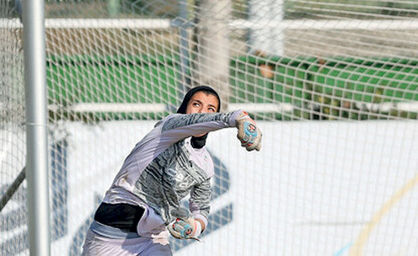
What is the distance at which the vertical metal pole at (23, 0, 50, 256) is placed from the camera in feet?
12.5

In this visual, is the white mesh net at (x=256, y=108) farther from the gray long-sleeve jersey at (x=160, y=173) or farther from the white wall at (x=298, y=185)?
the gray long-sleeve jersey at (x=160, y=173)

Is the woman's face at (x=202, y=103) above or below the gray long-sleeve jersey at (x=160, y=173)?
above

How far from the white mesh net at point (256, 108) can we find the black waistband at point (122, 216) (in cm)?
130

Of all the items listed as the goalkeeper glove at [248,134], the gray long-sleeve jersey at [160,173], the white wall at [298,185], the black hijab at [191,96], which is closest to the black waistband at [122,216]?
the gray long-sleeve jersey at [160,173]

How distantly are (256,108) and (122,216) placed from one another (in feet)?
8.00

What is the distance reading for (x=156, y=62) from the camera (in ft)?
17.7

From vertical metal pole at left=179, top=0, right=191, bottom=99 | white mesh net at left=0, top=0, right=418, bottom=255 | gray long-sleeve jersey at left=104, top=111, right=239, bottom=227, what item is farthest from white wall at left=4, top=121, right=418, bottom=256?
gray long-sleeve jersey at left=104, top=111, right=239, bottom=227

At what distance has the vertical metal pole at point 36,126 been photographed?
381 centimetres

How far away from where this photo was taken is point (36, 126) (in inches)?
150

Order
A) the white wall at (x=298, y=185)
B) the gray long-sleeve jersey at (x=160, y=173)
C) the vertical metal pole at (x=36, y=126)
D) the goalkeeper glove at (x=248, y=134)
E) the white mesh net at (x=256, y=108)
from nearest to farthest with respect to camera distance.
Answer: the goalkeeper glove at (x=248, y=134) → the gray long-sleeve jersey at (x=160, y=173) → the vertical metal pole at (x=36, y=126) → the white mesh net at (x=256, y=108) → the white wall at (x=298, y=185)

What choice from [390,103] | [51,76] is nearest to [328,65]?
[390,103]

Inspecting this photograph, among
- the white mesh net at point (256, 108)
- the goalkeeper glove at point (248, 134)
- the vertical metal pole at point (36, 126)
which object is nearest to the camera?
the goalkeeper glove at point (248, 134)

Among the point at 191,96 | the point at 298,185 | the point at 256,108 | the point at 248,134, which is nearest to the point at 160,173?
the point at 191,96

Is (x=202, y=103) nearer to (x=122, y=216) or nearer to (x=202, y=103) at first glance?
(x=202, y=103)
